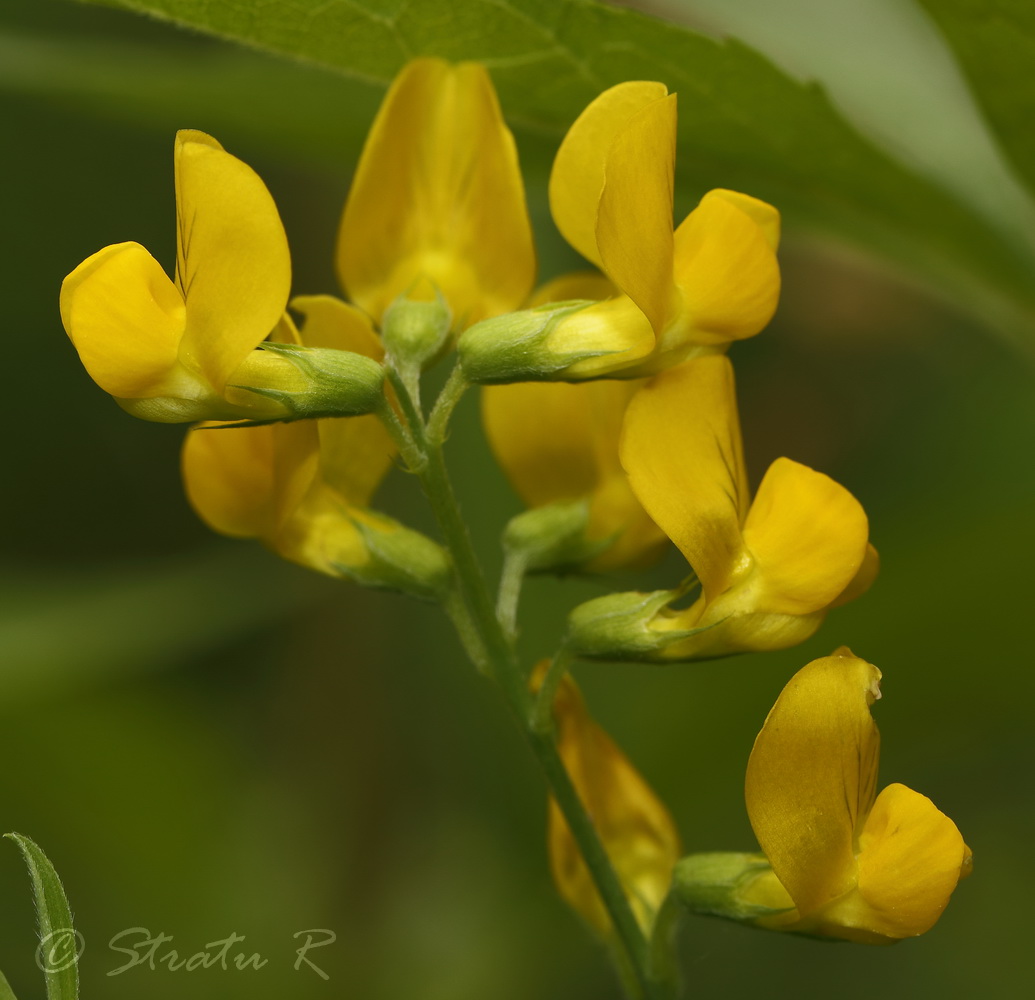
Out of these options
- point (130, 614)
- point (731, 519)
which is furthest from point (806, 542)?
point (130, 614)

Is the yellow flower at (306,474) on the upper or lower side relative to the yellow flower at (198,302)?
lower

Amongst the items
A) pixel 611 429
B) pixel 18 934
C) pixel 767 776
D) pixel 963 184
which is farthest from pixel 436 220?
pixel 18 934

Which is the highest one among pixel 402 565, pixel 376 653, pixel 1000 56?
pixel 1000 56

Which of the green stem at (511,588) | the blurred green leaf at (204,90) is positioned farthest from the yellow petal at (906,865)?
the blurred green leaf at (204,90)

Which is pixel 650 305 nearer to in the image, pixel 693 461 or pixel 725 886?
pixel 693 461

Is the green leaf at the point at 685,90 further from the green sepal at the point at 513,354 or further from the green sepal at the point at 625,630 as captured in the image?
the green sepal at the point at 625,630
